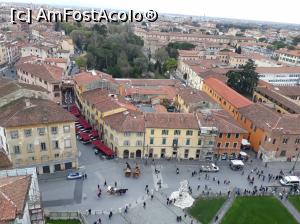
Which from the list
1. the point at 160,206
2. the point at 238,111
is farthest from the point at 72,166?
the point at 238,111

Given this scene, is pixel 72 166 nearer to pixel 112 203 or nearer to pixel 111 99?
pixel 112 203

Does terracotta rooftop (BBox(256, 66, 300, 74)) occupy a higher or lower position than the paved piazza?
higher

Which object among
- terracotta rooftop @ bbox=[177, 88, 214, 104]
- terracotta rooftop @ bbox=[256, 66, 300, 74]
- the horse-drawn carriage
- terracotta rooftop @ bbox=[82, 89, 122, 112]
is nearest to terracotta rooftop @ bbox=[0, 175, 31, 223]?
the horse-drawn carriage

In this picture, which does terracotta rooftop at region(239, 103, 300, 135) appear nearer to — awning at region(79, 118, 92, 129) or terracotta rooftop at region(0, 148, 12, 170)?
awning at region(79, 118, 92, 129)

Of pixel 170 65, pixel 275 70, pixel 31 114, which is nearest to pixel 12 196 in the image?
pixel 31 114

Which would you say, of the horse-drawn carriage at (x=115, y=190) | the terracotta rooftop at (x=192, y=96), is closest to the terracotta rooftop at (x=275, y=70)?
the terracotta rooftop at (x=192, y=96)

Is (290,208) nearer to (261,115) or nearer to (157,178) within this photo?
(157,178)
